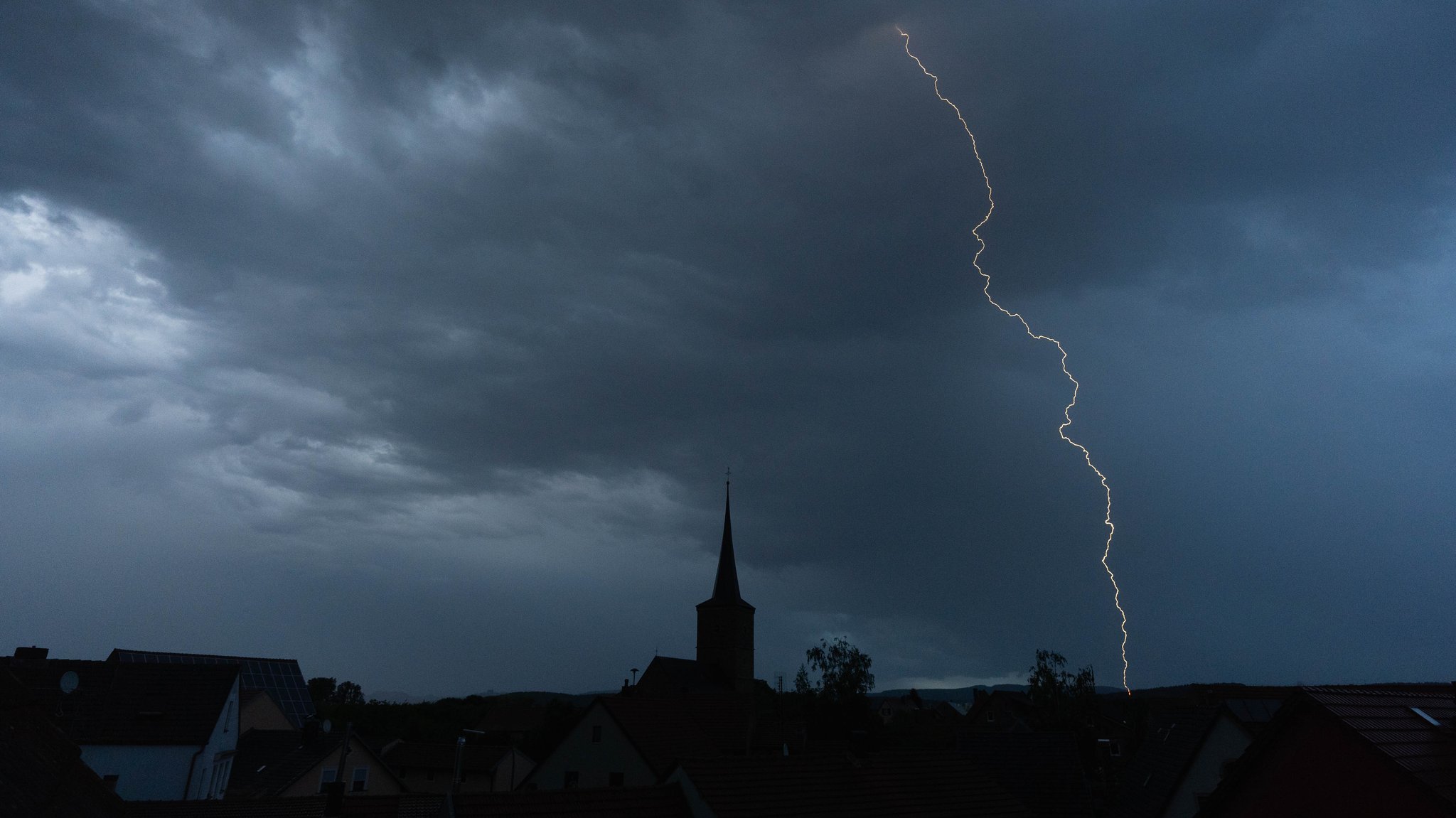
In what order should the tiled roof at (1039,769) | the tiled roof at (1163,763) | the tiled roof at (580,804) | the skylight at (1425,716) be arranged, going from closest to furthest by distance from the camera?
1. the skylight at (1425,716)
2. the tiled roof at (580,804)
3. the tiled roof at (1163,763)
4. the tiled roof at (1039,769)

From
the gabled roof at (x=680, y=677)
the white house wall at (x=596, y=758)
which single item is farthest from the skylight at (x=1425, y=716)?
the gabled roof at (x=680, y=677)

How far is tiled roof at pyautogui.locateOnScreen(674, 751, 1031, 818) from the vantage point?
817 inches

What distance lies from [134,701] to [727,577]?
97647 mm

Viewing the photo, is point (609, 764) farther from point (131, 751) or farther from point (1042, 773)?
point (131, 751)

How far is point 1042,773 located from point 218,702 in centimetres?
4008

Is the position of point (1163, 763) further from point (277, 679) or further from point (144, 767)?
point (277, 679)

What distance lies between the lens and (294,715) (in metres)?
61.5

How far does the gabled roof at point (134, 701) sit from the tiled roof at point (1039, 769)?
3758cm

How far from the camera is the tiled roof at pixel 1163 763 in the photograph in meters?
27.7

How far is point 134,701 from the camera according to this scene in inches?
1487

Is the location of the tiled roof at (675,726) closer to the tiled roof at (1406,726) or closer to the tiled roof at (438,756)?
the tiled roof at (1406,726)

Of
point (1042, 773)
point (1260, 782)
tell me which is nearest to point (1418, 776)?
point (1260, 782)

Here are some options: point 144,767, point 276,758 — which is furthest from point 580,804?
point 276,758

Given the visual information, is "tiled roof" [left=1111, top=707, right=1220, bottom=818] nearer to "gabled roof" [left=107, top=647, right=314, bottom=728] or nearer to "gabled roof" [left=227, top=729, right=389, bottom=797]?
"gabled roof" [left=227, top=729, right=389, bottom=797]
